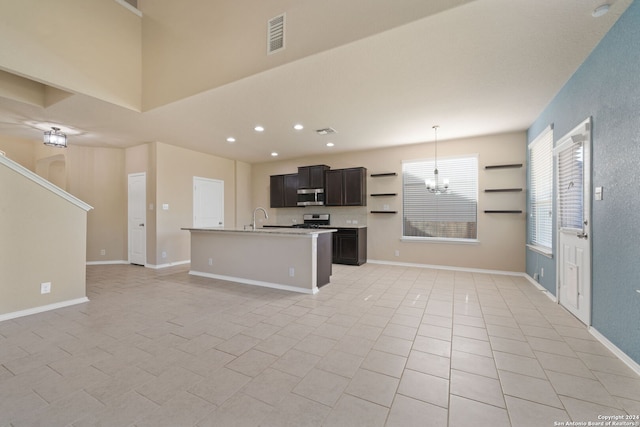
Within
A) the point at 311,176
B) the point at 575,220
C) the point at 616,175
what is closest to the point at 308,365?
the point at 616,175

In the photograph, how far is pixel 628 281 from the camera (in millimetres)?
2035

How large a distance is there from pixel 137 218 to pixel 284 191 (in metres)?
3.56

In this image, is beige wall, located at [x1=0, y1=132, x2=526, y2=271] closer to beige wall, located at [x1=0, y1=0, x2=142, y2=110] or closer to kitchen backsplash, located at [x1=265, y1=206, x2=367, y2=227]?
kitchen backsplash, located at [x1=265, y1=206, x2=367, y2=227]

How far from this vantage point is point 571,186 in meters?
3.05

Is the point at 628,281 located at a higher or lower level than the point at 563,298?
higher

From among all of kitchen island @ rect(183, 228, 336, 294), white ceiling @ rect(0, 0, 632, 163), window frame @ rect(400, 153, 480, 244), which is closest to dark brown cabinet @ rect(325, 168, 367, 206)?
white ceiling @ rect(0, 0, 632, 163)

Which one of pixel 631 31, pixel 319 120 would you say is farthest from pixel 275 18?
pixel 631 31

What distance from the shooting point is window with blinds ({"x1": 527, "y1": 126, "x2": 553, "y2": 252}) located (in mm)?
3833

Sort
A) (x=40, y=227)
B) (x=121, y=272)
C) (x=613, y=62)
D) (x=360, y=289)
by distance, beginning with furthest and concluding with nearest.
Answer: (x=121, y=272)
(x=360, y=289)
(x=40, y=227)
(x=613, y=62)

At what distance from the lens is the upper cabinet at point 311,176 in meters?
6.58

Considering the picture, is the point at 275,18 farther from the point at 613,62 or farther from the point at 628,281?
the point at 628,281

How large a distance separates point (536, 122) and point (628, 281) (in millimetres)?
3241

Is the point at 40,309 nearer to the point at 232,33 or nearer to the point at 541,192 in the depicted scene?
the point at 232,33

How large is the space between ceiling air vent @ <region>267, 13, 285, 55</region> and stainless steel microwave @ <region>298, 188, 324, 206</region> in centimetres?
396
